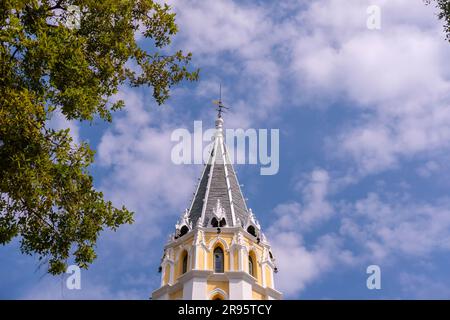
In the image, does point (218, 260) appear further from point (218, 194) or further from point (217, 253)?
point (218, 194)

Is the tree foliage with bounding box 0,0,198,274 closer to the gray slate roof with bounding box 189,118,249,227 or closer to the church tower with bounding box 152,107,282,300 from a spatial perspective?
the church tower with bounding box 152,107,282,300

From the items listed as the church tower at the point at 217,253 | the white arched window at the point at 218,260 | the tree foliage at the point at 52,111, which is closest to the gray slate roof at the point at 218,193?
the church tower at the point at 217,253

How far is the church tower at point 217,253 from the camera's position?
92.9ft

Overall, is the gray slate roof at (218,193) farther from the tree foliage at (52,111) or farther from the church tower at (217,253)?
the tree foliage at (52,111)

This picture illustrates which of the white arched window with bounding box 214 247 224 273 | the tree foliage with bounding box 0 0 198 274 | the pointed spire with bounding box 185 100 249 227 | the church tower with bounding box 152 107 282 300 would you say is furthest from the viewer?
the pointed spire with bounding box 185 100 249 227

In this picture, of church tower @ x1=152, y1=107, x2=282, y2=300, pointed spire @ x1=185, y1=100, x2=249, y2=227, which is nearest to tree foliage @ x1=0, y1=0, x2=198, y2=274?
church tower @ x1=152, y1=107, x2=282, y2=300

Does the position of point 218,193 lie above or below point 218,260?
above

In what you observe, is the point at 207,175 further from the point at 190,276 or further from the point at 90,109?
the point at 90,109

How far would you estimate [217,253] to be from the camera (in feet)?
101

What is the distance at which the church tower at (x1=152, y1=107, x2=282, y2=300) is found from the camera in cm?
2833

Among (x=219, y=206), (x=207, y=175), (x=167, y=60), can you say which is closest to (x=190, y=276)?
(x=219, y=206)

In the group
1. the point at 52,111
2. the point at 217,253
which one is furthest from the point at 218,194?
the point at 52,111
